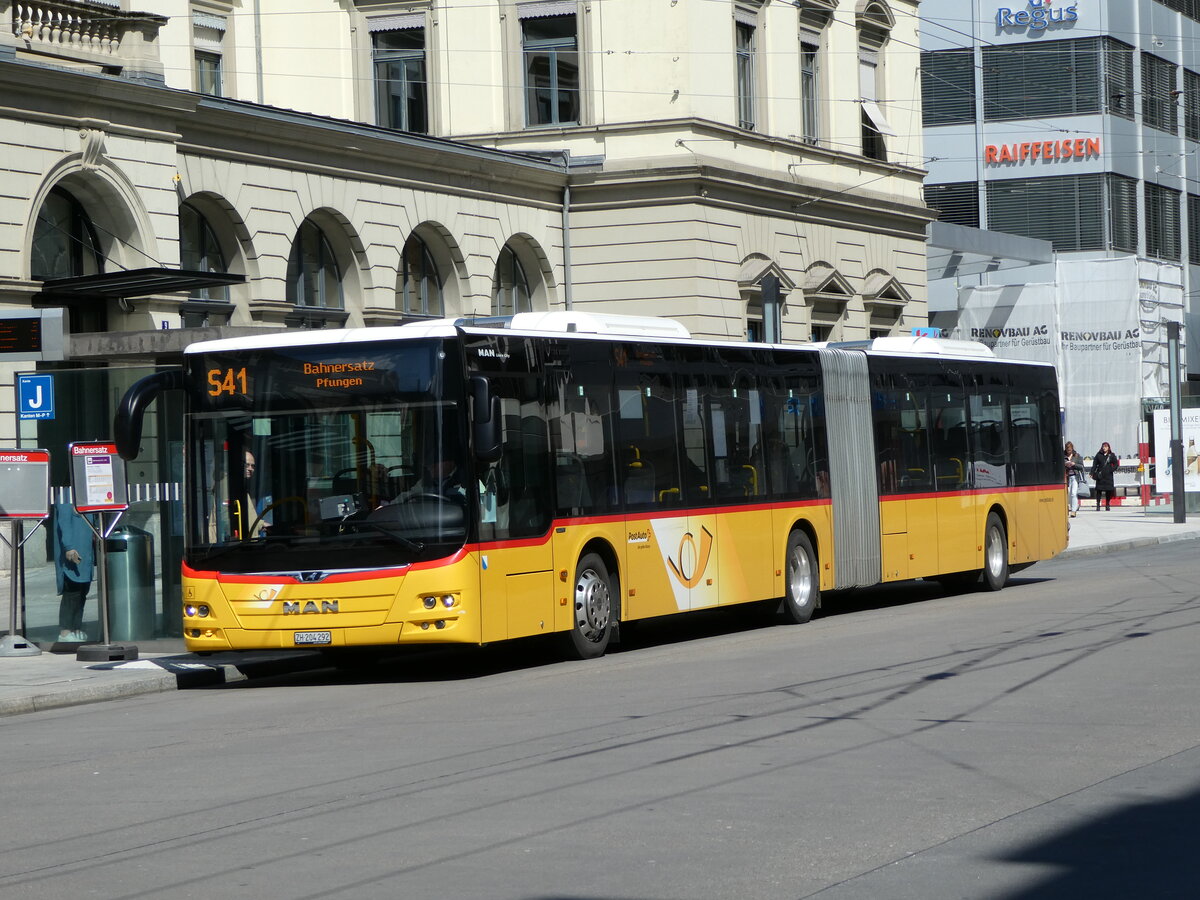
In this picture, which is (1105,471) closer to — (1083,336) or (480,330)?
(1083,336)

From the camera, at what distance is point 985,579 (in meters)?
23.6

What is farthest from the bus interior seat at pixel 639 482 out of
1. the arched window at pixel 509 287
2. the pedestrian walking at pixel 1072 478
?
the pedestrian walking at pixel 1072 478

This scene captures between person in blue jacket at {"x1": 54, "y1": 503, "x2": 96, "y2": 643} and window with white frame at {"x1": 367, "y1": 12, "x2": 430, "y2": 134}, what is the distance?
72.8 feet

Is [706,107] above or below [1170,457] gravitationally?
above

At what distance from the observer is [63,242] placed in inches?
1046

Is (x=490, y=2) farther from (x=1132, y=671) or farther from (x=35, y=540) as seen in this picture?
(x=1132, y=671)

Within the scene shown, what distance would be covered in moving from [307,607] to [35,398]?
3820 millimetres

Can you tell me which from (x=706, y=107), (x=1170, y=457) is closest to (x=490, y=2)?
(x=706, y=107)

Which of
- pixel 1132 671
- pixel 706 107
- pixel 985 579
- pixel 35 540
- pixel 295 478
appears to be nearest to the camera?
pixel 1132 671

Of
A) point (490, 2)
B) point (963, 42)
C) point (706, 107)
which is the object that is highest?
point (963, 42)

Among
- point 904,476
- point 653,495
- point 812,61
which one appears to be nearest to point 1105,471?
point 812,61

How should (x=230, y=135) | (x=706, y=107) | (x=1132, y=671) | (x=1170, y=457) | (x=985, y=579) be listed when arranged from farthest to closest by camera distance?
(x=1170, y=457), (x=706, y=107), (x=230, y=135), (x=985, y=579), (x=1132, y=671)

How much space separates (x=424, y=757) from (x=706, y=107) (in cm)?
2780

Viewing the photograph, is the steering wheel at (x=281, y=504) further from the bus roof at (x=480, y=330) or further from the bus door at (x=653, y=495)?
the bus door at (x=653, y=495)
